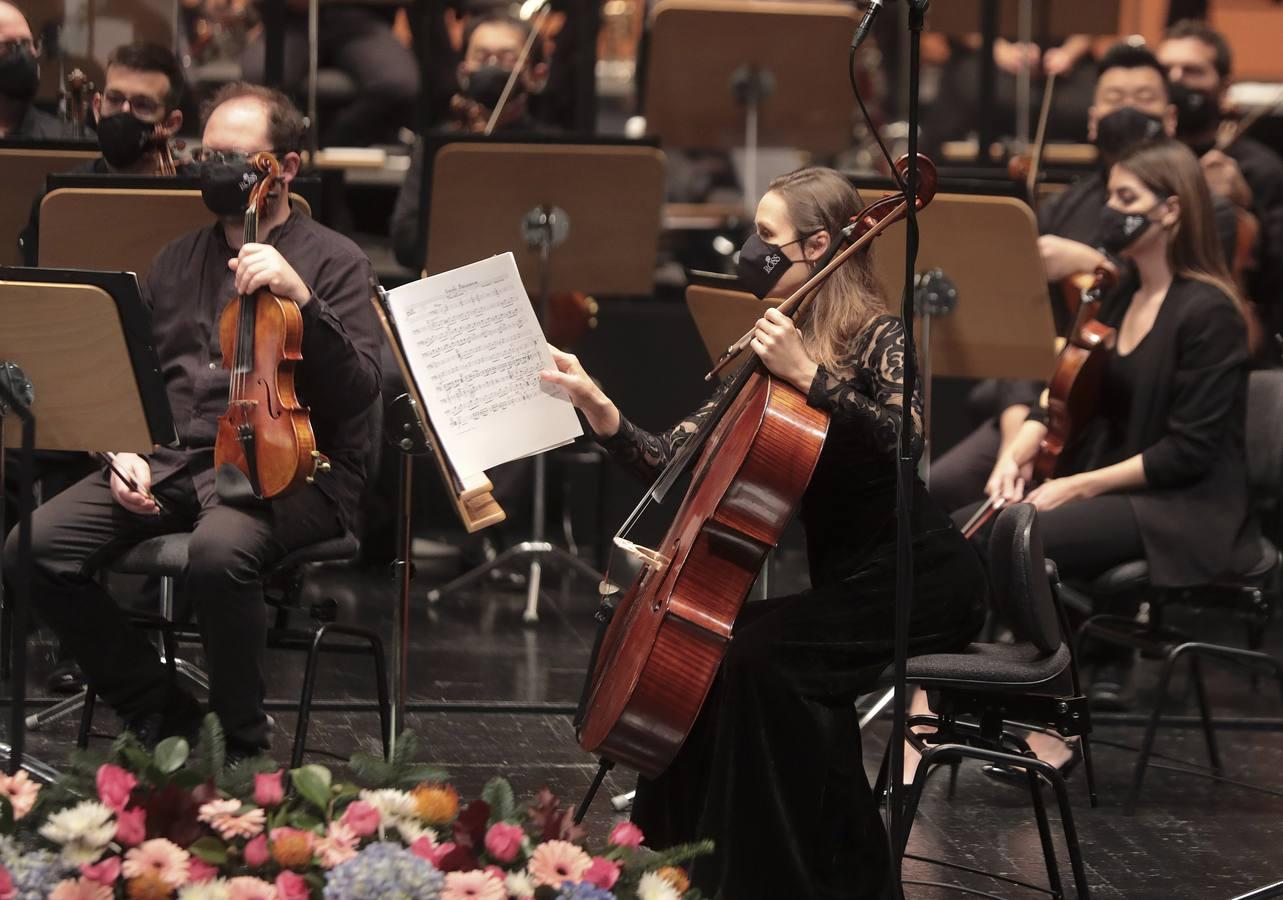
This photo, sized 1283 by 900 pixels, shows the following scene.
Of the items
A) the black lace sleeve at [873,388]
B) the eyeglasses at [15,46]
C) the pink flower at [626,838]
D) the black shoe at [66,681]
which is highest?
the eyeglasses at [15,46]

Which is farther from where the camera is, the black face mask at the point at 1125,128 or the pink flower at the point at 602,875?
the black face mask at the point at 1125,128

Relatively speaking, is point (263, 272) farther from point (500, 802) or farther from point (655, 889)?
point (655, 889)

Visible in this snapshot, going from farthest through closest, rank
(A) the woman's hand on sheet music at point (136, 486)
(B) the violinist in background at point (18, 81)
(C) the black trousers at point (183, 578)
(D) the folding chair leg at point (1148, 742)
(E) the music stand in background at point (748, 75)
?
1. (E) the music stand in background at point (748, 75)
2. (B) the violinist in background at point (18, 81)
3. (D) the folding chair leg at point (1148, 742)
4. (A) the woman's hand on sheet music at point (136, 486)
5. (C) the black trousers at point (183, 578)

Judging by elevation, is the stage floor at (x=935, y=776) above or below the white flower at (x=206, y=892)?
below

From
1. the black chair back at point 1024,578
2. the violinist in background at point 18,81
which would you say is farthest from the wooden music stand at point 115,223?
the black chair back at point 1024,578

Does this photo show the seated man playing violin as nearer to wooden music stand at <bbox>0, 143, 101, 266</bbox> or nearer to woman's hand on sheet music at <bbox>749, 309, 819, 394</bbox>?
wooden music stand at <bbox>0, 143, 101, 266</bbox>

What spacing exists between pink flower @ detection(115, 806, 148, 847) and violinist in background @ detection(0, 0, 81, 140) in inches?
120

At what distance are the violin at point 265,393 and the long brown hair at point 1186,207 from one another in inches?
80.2

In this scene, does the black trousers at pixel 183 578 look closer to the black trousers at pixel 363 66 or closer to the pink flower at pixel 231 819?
the pink flower at pixel 231 819

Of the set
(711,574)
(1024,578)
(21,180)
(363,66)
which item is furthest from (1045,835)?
(363,66)

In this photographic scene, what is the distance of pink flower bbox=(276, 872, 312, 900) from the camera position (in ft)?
6.29

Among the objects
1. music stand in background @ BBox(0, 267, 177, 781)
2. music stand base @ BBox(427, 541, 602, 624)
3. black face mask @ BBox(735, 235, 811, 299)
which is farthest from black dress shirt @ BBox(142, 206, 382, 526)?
music stand base @ BBox(427, 541, 602, 624)

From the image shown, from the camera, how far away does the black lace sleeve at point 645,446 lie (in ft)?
10.9

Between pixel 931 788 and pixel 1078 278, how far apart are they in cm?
133
